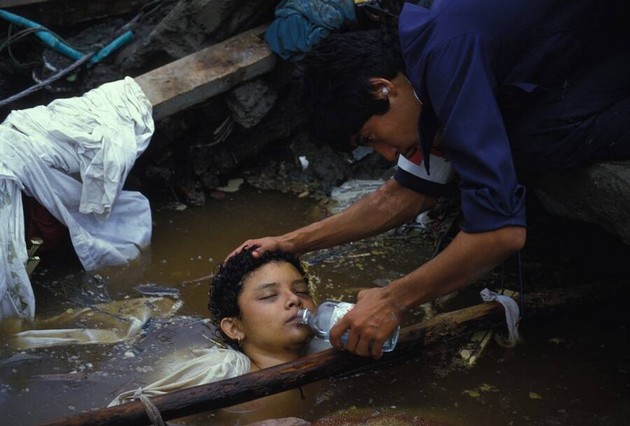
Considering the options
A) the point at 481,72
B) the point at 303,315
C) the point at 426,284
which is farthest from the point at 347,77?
the point at 303,315

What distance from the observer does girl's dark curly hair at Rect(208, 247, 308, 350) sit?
4.16 m

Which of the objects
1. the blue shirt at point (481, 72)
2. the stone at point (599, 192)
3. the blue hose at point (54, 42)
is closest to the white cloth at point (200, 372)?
the blue shirt at point (481, 72)

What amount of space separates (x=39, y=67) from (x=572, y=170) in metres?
4.16

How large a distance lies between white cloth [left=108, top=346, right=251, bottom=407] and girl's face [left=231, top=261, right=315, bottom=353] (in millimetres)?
129

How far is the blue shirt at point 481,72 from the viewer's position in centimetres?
306

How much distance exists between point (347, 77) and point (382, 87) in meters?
0.15

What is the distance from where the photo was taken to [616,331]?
449 centimetres

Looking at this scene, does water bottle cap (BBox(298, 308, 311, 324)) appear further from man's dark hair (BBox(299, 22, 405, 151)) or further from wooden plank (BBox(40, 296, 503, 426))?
man's dark hair (BBox(299, 22, 405, 151))

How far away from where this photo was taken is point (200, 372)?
12.6 feet

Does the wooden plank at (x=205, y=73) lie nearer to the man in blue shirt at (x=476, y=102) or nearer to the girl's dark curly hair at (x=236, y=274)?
the girl's dark curly hair at (x=236, y=274)

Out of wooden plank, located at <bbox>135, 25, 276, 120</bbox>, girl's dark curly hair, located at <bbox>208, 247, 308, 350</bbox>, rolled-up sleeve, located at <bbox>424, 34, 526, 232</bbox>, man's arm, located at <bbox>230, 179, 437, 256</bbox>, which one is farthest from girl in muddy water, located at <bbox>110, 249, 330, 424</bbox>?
wooden plank, located at <bbox>135, 25, 276, 120</bbox>

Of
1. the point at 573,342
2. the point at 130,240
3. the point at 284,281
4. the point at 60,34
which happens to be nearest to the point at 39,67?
the point at 60,34

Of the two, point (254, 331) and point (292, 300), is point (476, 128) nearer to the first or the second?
point (292, 300)

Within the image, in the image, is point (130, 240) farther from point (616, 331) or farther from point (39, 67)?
point (616, 331)
